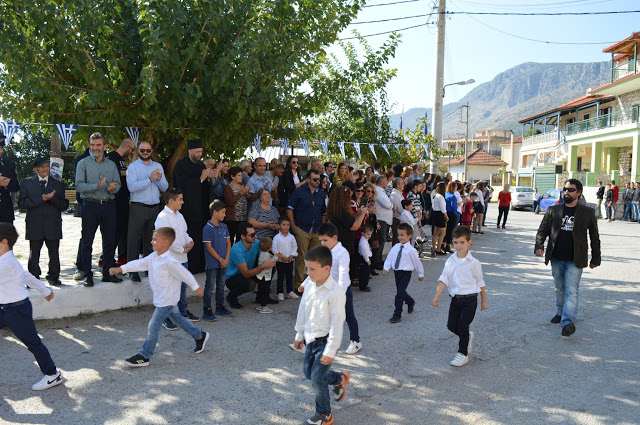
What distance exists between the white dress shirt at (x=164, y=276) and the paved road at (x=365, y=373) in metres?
0.66

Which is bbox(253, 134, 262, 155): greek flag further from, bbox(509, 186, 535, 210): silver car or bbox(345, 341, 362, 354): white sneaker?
bbox(509, 186, 535, 210): silver car

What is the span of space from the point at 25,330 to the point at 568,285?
19.4 feet

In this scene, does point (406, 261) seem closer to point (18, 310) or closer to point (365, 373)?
point (365, 373)

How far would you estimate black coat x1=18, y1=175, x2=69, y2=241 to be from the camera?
669 cm

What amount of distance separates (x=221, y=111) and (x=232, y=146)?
1.33m

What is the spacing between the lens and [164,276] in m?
5.20

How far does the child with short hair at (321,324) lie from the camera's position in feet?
12.6

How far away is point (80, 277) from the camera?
291 inches

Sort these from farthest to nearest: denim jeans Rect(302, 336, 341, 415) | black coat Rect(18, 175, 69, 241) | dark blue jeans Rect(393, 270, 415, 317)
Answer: dark blue jeans Rect(393, 270, 415, 317) < black coat Rect(18, 175, 69, 241) < denim jeans Rect(302, 336, 341, 415)

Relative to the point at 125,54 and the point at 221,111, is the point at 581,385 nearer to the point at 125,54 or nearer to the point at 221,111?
the point at 221,111

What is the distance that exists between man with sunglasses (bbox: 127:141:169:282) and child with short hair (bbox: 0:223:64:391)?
2.56 m

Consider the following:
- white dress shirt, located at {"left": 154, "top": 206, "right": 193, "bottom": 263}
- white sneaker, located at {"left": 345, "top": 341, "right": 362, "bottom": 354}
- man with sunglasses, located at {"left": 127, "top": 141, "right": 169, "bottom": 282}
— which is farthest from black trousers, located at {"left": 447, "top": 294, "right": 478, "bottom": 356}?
man with sunglasses, located at {"left": 127, "top": 141, "right": 169, "bottom": 282}

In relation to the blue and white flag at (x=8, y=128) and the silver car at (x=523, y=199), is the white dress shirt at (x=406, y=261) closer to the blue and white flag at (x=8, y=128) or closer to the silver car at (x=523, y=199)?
the blue and white flag at (x=8, y=128)

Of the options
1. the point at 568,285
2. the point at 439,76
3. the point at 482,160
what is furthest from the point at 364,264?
the point at 482,160
